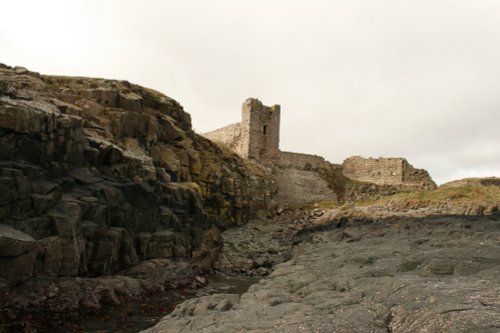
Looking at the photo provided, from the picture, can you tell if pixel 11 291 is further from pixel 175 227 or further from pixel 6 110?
pixel 175 227

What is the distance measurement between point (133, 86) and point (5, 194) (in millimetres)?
22120

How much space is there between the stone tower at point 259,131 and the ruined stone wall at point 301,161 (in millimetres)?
1504

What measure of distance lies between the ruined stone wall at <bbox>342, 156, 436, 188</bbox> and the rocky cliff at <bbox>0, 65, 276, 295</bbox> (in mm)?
27782

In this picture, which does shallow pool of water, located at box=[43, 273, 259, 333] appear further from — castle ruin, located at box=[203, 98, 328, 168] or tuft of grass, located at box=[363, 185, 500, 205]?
castle ruin, located at box=[203, 98, 328, 168]

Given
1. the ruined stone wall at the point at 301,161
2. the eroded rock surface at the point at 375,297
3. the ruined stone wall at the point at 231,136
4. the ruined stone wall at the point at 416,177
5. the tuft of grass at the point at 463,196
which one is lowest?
the eroded rock surface at the point at 375,297

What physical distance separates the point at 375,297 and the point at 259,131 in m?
44.2

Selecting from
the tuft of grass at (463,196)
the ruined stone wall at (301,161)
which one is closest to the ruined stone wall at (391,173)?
the ruined stone wall at (301,161)

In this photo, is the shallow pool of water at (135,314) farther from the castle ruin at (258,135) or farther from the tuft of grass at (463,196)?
the castle ruin at (258,135)

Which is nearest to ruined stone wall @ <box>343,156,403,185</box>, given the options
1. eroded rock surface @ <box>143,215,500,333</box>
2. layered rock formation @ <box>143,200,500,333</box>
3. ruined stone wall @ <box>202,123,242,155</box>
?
ruined stone wall @ <box>202,123,242,155</box>

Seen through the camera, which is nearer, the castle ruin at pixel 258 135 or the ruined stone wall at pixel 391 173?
the castle ruin at pixel 258 135

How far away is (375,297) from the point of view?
10039 mm

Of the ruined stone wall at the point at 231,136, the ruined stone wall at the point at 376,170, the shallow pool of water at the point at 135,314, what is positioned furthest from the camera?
the ruined stone wall at the point at 376,170

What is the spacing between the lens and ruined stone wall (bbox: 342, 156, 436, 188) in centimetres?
5875

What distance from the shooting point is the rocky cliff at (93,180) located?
18.5 metres
